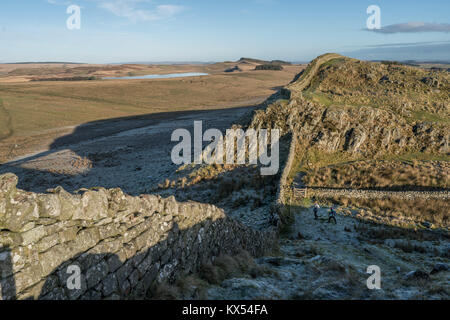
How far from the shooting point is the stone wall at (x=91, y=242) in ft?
10.6

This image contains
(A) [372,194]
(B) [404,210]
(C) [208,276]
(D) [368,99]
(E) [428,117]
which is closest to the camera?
(C) [208,276]

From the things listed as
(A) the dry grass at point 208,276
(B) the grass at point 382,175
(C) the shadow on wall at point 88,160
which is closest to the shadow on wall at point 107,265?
(A) the dry grass at point 208,276

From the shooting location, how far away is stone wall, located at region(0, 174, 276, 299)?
3221 mm

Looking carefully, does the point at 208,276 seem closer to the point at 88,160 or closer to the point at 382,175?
the point at 382,175

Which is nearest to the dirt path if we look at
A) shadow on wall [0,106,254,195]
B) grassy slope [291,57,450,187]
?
grassy slope [291,57,450,187]

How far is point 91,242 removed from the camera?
13.4ft

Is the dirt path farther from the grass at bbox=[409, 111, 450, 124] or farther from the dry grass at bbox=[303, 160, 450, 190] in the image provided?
the grass at bbox=[409, 111, 450, 124]

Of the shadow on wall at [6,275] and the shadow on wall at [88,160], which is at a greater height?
the shadow on wall at [6,275]

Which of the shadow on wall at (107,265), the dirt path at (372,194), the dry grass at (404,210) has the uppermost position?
the shadow on wall at (107,265)

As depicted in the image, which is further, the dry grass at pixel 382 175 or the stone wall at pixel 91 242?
the dry grass at pixel 382 175

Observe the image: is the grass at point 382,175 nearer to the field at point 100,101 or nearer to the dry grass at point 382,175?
the dry grass at point 382,175

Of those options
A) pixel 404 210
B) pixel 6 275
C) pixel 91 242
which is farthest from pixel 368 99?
pixel 6 275

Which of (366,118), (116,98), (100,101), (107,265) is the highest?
(116,98)

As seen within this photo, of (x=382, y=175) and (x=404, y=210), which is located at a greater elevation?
(x=382, y=175)
